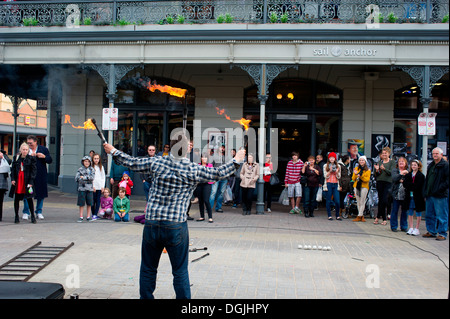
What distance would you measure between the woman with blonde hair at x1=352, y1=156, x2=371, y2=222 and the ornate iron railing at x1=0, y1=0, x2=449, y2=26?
439 centimetres

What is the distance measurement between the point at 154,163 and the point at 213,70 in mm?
11169

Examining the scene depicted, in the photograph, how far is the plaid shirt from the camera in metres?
4.05

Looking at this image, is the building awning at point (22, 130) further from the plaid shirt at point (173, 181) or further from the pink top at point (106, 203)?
the plaid shirt at point (173, 181)

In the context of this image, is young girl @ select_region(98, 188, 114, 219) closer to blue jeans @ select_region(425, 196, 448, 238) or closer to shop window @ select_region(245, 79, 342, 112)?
shop window @ select_region(245, 79, 342, 112)


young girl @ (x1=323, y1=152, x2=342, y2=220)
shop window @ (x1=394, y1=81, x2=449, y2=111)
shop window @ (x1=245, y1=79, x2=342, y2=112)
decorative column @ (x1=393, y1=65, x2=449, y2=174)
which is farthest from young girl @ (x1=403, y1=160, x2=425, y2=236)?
shop window @ (x1=394, y1=81, x2=449, y2=111)

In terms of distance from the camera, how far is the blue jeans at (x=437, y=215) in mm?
8750

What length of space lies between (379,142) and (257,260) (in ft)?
30.2

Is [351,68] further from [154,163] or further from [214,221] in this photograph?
[154,163]

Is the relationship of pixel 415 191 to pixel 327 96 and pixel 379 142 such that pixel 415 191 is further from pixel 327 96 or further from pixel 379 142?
pixel 327 96

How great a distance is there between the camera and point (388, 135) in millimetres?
14250

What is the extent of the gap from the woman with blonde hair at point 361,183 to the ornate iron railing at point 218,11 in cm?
439
